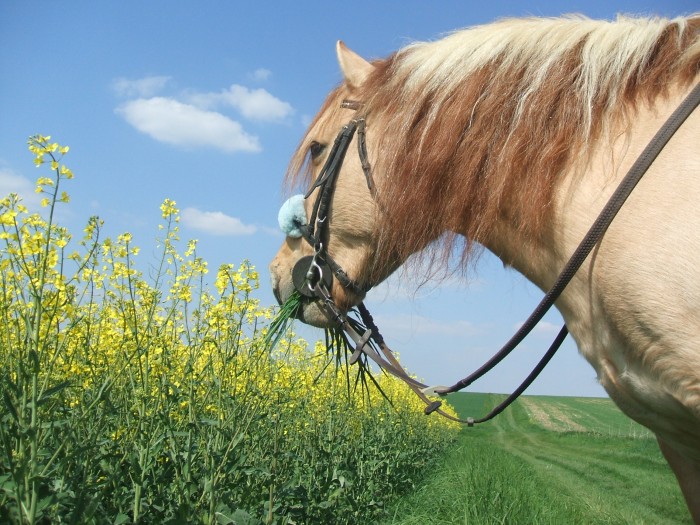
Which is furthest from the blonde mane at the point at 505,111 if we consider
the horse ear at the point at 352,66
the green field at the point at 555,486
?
the green field at the point at 555,486

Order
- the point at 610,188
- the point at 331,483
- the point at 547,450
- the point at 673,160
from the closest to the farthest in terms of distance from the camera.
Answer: the point at 673,160 → the point at 610,188 → the point at 331,483 → the point at 547,450

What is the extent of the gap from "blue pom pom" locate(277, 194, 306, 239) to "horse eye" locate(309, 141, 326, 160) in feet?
0.65

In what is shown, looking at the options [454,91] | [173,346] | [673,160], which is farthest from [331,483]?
[673,160]

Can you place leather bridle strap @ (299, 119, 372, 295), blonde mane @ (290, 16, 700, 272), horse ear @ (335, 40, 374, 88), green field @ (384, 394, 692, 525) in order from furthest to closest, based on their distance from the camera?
green field @ (384, 394, 692, 525) → horse ear @ (335, 40, 374, 88) → leather bridle strap @ (299, 119, 372, 295) → blonde mane @ (290, 16, 700, 272)

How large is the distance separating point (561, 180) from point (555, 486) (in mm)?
12985

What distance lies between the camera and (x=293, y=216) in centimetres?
313

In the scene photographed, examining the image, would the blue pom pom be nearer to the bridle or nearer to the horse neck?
the bridle

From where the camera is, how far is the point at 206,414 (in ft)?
13.8

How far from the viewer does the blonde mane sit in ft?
7.50

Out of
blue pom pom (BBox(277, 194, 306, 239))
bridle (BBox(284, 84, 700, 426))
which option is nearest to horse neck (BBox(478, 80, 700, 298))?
bridle (BBox(284, 84, 700, 426))

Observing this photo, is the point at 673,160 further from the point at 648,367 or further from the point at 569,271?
the point at 648,367

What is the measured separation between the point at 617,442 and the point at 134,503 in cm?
2516

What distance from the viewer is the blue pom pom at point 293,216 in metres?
3.12

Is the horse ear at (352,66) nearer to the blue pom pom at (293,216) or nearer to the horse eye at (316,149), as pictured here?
the horse eye at (316,149)
